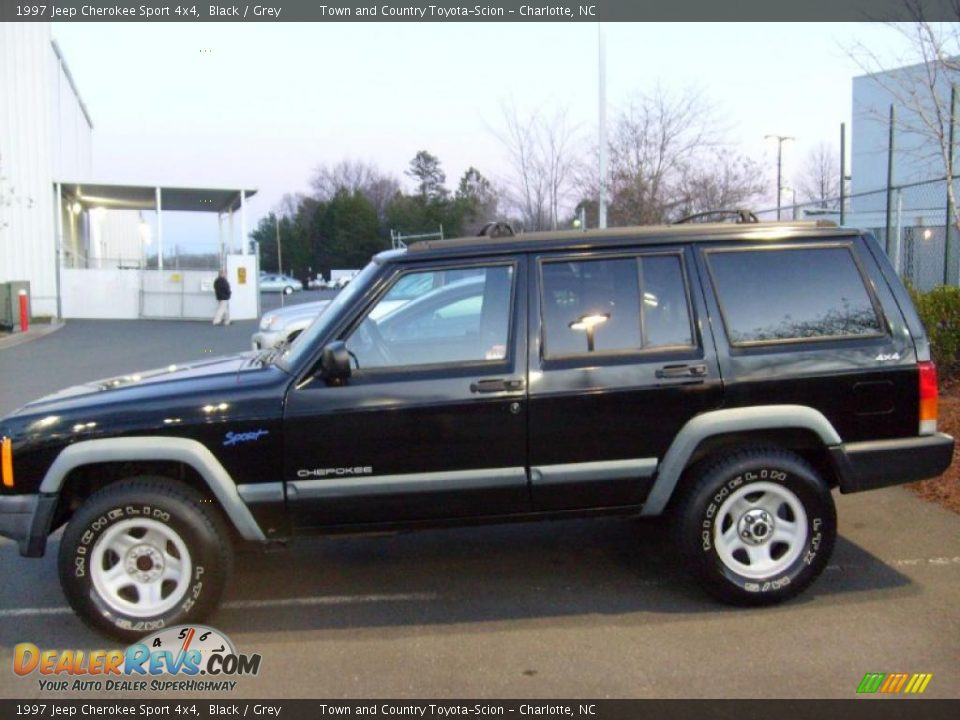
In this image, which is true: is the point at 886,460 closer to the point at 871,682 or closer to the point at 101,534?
the point at 871,682

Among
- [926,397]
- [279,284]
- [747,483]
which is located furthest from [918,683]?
[279,284]

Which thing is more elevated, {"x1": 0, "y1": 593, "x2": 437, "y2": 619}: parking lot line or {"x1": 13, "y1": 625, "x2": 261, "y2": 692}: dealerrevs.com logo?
{"x1": 0, "y1": 593, "x2": 437, "y2": 619}: parking lot line

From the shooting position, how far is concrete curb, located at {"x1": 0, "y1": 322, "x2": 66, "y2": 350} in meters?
21.2

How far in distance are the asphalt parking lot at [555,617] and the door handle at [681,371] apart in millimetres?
1190

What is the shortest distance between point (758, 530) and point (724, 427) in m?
0.59

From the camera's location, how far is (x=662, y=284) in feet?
15.6

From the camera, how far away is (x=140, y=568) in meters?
4.43

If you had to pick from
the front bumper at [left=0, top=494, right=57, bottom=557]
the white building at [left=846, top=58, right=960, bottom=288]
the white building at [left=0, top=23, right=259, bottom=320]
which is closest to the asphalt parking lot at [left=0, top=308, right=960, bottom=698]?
the front bumper at [left=0, top=494, right=57, bottom=557]

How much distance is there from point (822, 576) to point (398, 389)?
2.60 meters

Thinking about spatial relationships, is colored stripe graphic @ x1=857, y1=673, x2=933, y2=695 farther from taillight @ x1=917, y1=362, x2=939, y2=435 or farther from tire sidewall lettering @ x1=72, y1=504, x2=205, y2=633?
tire sidewall lettering @ x1=72, y1=504, x2=205, y2=633

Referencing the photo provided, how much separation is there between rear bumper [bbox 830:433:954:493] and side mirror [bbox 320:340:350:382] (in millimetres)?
2497

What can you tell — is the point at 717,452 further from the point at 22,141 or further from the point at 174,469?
the point at 22,141

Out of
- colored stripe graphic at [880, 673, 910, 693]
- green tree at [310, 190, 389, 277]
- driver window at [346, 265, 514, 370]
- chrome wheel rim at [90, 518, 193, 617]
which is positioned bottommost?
colored stripe graphic at [880, 673, 910, 693]
